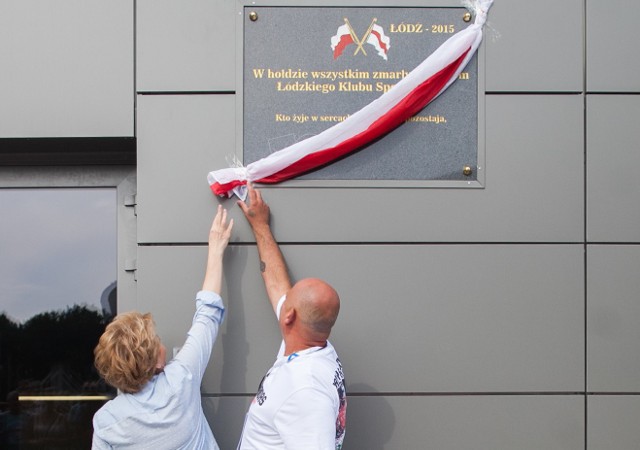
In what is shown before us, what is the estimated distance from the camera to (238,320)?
9.87 ft

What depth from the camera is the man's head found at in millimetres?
2262

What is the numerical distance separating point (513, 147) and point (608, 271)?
788 millimetres

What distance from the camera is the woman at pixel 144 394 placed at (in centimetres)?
233

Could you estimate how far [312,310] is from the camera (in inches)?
88.9

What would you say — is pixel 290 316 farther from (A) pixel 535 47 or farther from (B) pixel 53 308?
(A) pixel 535 47

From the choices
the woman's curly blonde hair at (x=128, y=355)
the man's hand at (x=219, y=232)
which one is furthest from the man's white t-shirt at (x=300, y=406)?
the man's hand at (x=219, y=232)

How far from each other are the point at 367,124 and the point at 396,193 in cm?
38

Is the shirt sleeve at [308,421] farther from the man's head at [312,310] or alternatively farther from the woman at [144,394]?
the woman at [144,394]

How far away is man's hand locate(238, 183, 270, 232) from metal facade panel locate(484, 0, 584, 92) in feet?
4.27

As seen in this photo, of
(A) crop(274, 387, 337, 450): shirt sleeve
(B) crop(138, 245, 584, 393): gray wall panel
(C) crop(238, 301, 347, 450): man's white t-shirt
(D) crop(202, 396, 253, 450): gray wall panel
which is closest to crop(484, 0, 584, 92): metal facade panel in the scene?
(B) crop(138, 245, 584, 393): gray wall panel

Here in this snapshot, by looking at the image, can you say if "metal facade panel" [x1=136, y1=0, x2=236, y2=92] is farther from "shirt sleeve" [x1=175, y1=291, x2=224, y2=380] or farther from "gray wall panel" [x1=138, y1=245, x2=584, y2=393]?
"shirt sleeve" [x1=175, y1=291, x2=224, y2=380]

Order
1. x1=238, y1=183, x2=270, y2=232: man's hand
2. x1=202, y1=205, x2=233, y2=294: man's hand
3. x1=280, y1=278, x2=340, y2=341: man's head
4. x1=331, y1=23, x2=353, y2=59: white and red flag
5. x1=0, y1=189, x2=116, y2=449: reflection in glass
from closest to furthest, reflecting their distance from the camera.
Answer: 1. x1=280, y1=278, x2=340, y2=341: man's head
2. x1=202, y1=205, x2=233, y2=294: man's hand
3. x1=238, y1=183, x2=270, y2=232: man's hand
4. x1=331, y1=23, x2=353, y2=59: white and red flag
5. x1=0, y1=189, x2=116, y2=449: reflection in glass

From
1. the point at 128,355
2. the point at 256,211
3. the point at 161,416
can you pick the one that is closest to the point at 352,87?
the point at 256,211

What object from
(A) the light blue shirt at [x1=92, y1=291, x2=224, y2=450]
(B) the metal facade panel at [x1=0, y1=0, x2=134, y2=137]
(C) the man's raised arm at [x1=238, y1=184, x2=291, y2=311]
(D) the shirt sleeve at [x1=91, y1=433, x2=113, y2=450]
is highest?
(B) the metal facade panel at [x1=0, y1=0, x2=134, y2=137]
